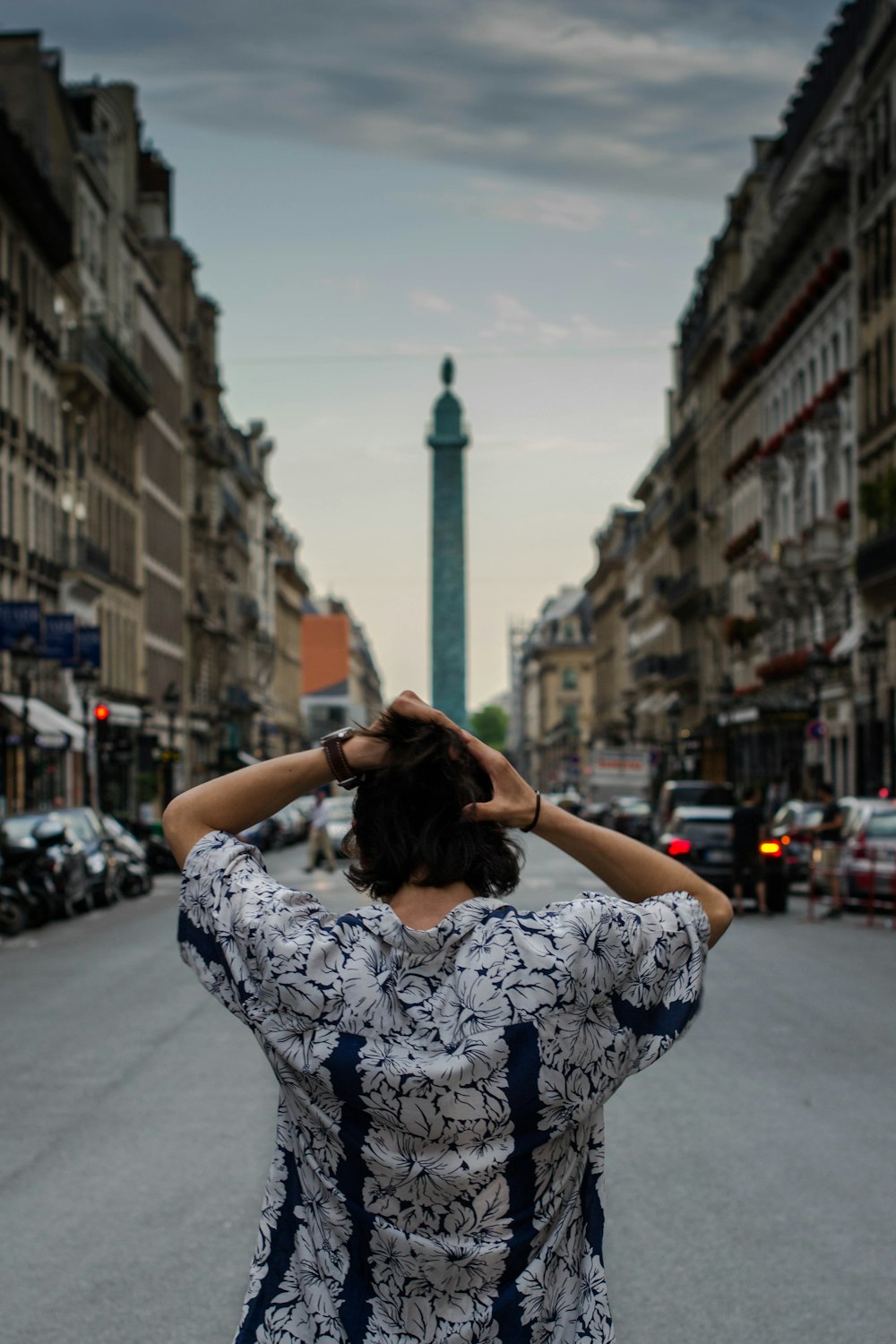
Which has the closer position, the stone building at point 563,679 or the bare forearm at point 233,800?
the bare forearm at point 233,800

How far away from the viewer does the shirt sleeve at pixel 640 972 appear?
124 inches

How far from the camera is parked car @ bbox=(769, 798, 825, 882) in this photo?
35156 mm

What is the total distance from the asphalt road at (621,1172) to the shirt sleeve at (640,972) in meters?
3.29

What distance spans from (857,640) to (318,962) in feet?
139

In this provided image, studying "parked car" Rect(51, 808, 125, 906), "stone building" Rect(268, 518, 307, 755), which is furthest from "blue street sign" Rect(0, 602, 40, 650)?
"stone building" Rect(268, 518, 307, 755)

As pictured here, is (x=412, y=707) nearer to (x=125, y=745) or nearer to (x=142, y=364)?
(x=125, y=745)

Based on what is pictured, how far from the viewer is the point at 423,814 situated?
10.8ft

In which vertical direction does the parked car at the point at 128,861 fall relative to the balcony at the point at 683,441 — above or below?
below

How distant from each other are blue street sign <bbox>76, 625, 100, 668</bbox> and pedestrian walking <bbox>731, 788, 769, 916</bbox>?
22035mm

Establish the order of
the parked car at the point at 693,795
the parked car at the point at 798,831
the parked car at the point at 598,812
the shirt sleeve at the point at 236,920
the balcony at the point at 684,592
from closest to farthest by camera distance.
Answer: the shirt sleeve at the point at 236,920
the parked car at the point at 798,831
the parked car at the point at 693,795
the parked car at the point at 598,812
the balcony at the point at 684,592

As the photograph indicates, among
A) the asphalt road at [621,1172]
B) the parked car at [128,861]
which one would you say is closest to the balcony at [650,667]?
the parked car at [128,861]

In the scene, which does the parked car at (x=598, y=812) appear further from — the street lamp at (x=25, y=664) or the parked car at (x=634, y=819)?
the street lamp at (x=25, y=664)

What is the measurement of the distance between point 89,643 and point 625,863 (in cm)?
4542

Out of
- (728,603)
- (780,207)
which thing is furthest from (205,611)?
(780,207)
